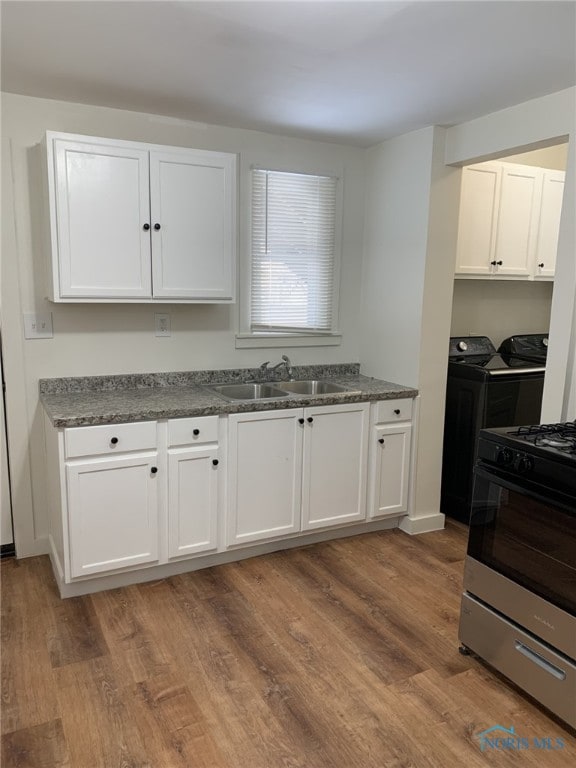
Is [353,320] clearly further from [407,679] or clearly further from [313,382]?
[407,679]

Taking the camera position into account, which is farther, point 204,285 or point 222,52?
point 204,285

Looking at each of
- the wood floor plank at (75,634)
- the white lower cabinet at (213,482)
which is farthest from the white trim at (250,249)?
the wood floor plank at (75,634)

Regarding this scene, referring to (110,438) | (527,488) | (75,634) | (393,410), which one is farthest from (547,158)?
(75,634)

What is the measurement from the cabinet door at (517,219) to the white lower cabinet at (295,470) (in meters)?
1.53

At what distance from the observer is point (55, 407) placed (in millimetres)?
2641

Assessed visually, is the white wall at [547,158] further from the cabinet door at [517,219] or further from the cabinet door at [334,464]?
the cabinet door at [334,464]

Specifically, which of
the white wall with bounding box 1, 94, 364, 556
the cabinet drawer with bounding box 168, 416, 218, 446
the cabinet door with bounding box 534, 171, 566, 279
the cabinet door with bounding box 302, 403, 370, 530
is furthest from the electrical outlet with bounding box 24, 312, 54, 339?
the cabinet door with bounding box 534, 171, 566, 279

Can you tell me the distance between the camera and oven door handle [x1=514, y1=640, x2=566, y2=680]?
186 cm

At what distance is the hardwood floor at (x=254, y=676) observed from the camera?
1.80 meters

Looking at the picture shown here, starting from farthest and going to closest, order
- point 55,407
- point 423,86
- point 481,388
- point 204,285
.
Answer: point 481,388 < point 204,285 < point 55,407 < point 423,86

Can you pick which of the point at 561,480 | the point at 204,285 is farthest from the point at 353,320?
the point at 561,480

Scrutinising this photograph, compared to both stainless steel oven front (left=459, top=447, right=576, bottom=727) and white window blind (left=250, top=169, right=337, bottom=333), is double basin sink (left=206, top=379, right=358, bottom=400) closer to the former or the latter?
white window blind (left=250, top=169, right=337, bottom=333)

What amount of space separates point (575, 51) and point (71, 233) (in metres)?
2.21

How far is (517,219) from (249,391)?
214 centimetres
